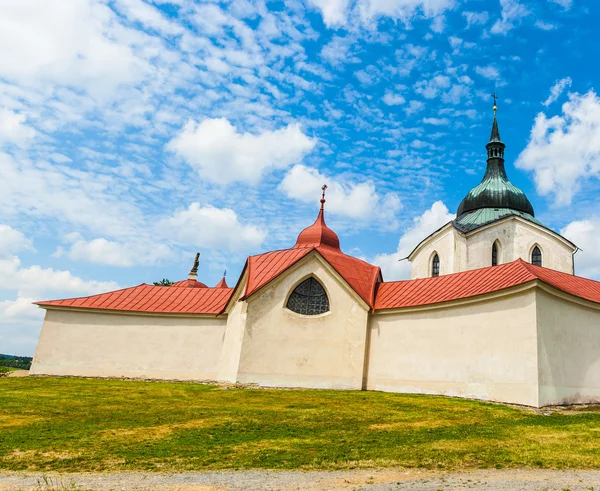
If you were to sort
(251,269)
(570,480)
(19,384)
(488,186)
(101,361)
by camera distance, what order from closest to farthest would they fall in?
1. (570,480)
2. (19,384)
3. (251,269)
4. (101,361)
5. (488,186)

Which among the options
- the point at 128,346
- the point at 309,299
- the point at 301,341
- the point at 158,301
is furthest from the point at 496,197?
the point at 128,346

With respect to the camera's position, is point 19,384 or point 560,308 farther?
point 19,384

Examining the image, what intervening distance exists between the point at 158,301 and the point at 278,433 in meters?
16.7

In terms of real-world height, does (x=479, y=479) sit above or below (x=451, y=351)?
below

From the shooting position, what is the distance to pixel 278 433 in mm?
9445

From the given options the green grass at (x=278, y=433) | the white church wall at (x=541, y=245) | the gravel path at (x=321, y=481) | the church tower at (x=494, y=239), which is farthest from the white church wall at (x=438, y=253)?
the gravel path at (x=321, y=481)

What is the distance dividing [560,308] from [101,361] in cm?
2079

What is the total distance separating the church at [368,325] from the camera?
15.0 meters

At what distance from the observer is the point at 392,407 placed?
1335cm

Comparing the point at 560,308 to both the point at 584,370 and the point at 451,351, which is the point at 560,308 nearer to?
the point at 584,370

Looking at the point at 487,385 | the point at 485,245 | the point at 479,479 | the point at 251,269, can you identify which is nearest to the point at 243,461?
the point at 479,479

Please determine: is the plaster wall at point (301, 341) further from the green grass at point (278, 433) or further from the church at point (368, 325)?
the green grass at point (278, 433)

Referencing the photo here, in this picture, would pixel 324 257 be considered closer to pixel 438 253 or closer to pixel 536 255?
pixel 438 253

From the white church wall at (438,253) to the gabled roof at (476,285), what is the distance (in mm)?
8604
